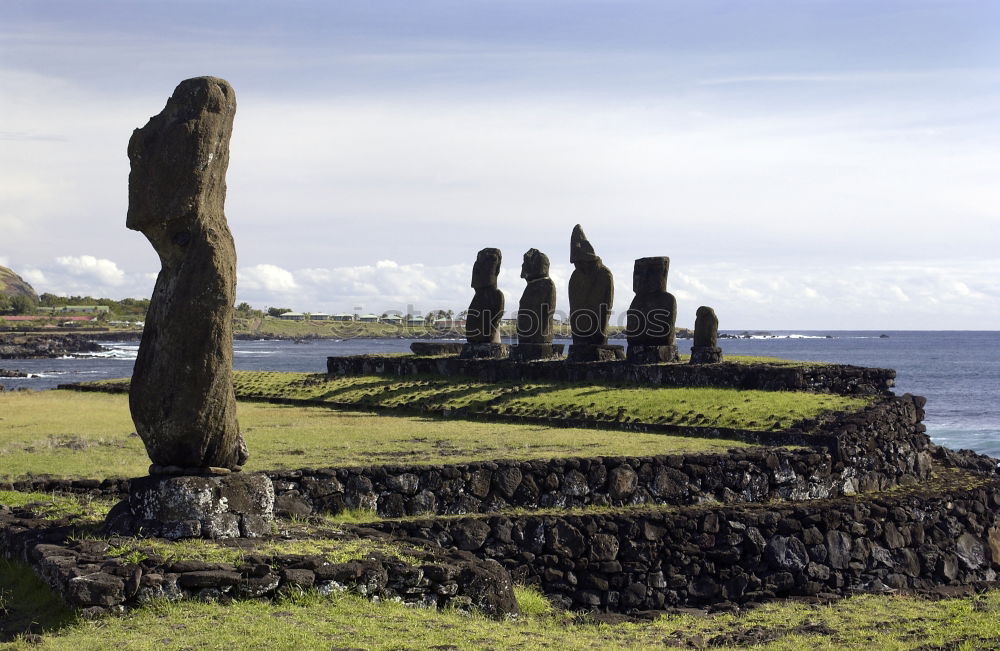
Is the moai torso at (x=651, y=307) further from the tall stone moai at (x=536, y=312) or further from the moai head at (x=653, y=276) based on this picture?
the tall stone moai at (x=536, y=312)

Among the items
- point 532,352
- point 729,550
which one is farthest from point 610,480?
point 532,352

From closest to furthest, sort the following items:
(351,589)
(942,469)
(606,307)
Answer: (351,589) → (942,469) → (606,307)

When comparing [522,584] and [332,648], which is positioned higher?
[332,648]

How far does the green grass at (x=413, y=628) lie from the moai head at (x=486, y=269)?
20.6 m

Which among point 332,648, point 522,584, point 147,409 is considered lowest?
point 522,584

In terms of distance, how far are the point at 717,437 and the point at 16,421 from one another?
14935 millimetres

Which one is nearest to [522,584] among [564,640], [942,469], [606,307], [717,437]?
[564,640]

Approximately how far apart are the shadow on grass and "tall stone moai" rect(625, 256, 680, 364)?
2036 centimetres

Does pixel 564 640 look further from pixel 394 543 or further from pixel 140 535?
pixel 140 535

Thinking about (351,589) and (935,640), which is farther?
(935,640)

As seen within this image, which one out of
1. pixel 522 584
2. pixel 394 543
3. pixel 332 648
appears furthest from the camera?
pixel 522 584

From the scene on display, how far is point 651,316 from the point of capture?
29.4m

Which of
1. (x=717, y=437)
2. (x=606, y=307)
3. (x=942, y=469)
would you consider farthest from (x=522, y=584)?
(x=606, y=307)

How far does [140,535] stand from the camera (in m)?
10.3
